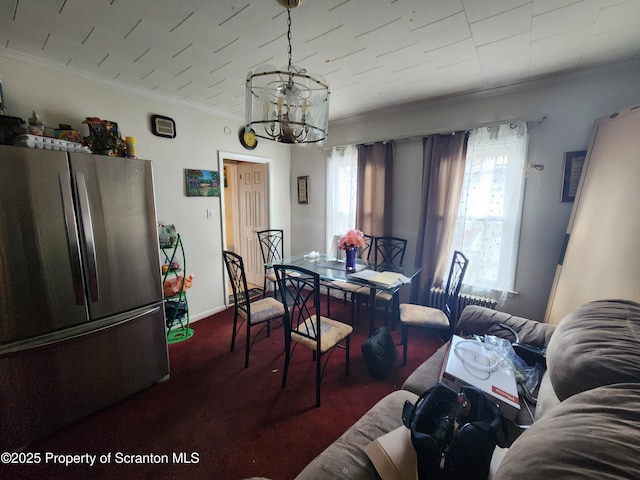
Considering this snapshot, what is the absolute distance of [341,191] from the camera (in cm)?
357

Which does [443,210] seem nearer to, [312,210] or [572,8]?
[572,8]

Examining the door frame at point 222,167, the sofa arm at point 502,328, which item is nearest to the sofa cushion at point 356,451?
the sofa arm at point 502,328

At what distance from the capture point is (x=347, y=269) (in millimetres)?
2605

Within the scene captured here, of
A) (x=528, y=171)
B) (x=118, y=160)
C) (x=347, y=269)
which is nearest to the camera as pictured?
(x=118, y=160)

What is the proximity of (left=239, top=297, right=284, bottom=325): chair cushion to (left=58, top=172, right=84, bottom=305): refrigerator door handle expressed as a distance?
118 centimetres

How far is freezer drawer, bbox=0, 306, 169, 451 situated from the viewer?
1.46 metres

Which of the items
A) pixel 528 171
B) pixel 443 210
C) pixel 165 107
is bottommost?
pixel 443 210

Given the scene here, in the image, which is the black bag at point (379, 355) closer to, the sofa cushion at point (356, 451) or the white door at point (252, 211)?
the sofa cushion at point (356, 451)

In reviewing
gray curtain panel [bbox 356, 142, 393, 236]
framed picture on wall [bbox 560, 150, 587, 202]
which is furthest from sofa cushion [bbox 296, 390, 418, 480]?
framed picture on wall [bbox 560, 150, 587, 202]

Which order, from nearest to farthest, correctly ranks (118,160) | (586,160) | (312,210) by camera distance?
(118,160), (586,160), (312,210)

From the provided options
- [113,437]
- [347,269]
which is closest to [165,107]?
[347,269]

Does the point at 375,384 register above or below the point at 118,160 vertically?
below

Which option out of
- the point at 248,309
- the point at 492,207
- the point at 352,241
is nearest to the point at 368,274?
the point at 352,241

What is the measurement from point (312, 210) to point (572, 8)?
10.1 feet
